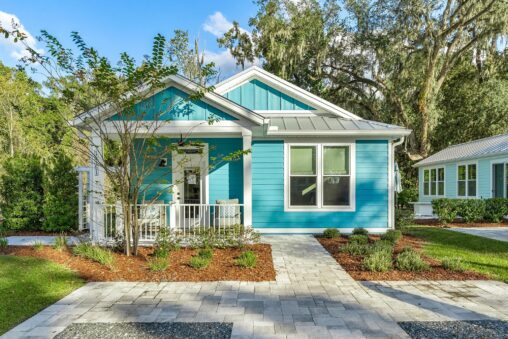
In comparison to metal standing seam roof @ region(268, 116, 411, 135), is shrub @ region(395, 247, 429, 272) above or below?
below

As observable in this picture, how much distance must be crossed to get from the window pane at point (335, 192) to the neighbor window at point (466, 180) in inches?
383

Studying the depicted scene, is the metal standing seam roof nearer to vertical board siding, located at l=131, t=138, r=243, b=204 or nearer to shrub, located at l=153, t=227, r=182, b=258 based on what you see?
vertical board siding, located at l=131, t=138, r=243, b=204

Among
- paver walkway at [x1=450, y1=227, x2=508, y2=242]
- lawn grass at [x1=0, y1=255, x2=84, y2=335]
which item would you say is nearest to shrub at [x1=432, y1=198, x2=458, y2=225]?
paver walkway at [x1=450, y1=227, x2=508, y2=242]

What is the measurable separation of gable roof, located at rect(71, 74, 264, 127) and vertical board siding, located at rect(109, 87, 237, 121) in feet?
0.39

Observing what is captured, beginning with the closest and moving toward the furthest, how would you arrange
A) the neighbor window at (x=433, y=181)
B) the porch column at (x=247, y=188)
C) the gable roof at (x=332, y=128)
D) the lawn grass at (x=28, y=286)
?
1. the lawn grass at (x=28, y=286)
2. the porch column at (x=247, y=188)
3. the gable roof at (x=332, y=128)
4. the neighbor window at (x=433, y=181)

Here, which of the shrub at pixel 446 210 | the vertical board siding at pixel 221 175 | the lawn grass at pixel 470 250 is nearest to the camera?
the lawn grass at pixel 470 250

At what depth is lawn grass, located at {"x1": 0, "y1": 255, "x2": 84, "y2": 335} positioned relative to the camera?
394 cm

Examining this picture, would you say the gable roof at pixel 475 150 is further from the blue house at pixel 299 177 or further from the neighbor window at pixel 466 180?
the blue house at pixel 299 177

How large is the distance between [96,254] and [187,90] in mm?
3916

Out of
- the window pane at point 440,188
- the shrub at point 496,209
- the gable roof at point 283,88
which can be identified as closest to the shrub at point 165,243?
the gable roof at point 283,88

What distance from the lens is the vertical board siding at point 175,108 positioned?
7.30 meters

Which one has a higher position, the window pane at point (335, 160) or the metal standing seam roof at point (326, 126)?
the metal standing seam roof at point (326, 126)

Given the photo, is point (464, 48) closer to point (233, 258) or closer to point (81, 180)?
point (233, 258)

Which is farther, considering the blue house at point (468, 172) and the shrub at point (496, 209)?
the blue house at point (468, 172)
